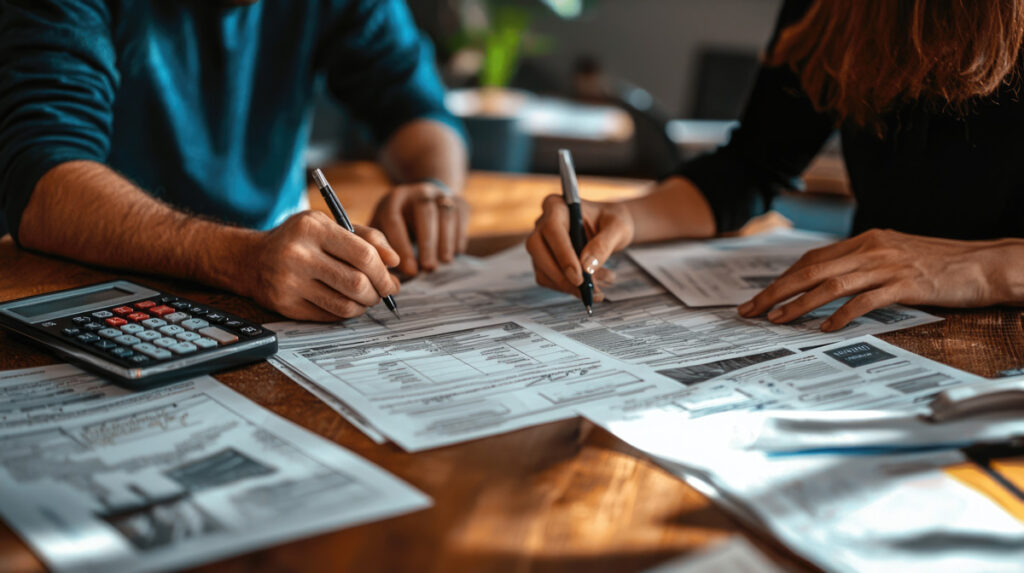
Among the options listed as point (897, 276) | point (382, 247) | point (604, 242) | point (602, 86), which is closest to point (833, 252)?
point (897, 276)

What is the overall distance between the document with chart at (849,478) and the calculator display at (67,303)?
17.3 inches

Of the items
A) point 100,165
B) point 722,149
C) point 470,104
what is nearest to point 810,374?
point 722,149

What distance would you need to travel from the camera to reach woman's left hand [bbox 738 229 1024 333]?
721 mm

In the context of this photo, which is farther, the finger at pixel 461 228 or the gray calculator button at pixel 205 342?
the finger at pixel 461 228

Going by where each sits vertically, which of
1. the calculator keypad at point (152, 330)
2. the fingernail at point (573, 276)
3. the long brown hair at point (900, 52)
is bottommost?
the calculator keypad at point (152, 330)

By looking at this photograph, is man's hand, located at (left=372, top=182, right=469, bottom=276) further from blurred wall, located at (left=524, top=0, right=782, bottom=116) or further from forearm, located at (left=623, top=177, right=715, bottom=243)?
blurred wall, located at (left=524, top=0, right=782, bottom=116)

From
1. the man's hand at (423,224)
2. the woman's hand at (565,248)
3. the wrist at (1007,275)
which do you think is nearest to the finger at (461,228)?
the man's hand at (423,224)

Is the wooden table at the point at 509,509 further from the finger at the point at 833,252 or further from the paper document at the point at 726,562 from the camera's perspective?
the finger at the point at 833,252

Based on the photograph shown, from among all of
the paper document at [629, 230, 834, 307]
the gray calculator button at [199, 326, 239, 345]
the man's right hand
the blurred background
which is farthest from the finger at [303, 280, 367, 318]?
the blurred background

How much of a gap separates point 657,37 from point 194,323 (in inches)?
175

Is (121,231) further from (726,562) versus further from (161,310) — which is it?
(726,562)

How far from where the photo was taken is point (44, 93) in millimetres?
898

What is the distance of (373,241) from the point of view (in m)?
0.71

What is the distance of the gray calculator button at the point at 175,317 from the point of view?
62cm
